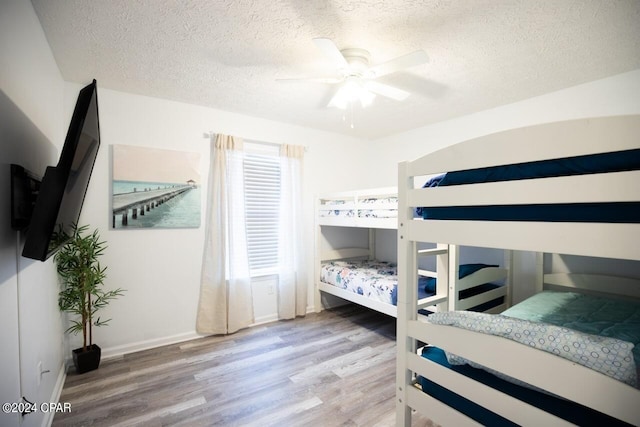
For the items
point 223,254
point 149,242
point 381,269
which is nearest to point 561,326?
point 381,269

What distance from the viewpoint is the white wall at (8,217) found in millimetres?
1111

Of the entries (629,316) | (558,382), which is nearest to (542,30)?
(629,316)

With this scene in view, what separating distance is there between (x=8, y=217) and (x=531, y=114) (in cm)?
368

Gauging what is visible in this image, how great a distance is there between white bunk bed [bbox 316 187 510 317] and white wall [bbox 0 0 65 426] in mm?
2000

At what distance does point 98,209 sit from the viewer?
2461mm

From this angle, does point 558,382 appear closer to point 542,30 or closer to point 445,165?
point 445,165

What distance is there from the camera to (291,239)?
11.0 feet

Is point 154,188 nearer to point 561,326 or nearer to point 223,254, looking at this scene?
point 223,254

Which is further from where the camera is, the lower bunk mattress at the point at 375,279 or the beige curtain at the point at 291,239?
the beige curtain at the point at 291,239

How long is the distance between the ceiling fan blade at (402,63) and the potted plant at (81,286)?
8.08 feet

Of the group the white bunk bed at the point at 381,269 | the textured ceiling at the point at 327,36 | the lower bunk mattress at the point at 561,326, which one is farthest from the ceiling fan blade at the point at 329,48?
the lower bunk mattress at the point at 561,326

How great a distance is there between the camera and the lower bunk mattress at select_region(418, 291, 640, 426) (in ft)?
2.91

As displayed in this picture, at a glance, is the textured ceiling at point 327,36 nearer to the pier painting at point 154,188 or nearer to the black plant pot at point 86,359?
the pier painting at point 154,188

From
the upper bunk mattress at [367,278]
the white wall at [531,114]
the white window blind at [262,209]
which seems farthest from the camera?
the white window blind at [262,209]
